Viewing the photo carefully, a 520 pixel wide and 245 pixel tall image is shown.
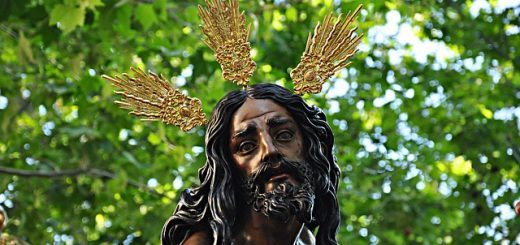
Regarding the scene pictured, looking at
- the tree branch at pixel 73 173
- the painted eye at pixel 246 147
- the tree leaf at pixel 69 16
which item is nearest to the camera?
the painted eye at pixel 246 147

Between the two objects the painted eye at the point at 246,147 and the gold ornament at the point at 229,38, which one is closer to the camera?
the painted eye at the point at 246,147

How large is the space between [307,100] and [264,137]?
293 inches

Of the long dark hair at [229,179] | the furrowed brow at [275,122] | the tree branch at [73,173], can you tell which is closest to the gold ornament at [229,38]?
the long dark hair at [229,179]

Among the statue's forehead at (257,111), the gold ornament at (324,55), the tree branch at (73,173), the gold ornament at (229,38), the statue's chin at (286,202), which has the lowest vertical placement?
the tree branch at (73,173)

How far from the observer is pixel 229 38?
616 cm

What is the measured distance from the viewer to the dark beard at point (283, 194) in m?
5.52

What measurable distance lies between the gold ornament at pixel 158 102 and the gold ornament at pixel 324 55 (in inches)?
20.9

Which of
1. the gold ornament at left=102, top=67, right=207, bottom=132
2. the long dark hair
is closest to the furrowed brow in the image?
the long dark hair

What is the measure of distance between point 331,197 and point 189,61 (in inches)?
304

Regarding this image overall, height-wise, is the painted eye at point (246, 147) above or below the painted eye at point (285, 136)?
below

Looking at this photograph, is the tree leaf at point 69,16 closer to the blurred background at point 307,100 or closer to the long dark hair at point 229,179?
the blurred background at point 307,100

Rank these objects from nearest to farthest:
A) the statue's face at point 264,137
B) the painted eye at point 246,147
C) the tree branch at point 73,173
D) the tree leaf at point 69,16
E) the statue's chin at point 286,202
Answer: the statue's chin at point 286,202
the statue's face at point 264,137
the painted eye at point 246,147
the tree leaf at point 69,16
the tree branch at point 73,173

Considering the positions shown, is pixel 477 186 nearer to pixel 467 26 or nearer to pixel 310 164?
pixel 467 26

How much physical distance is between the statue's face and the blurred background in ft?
20.3
